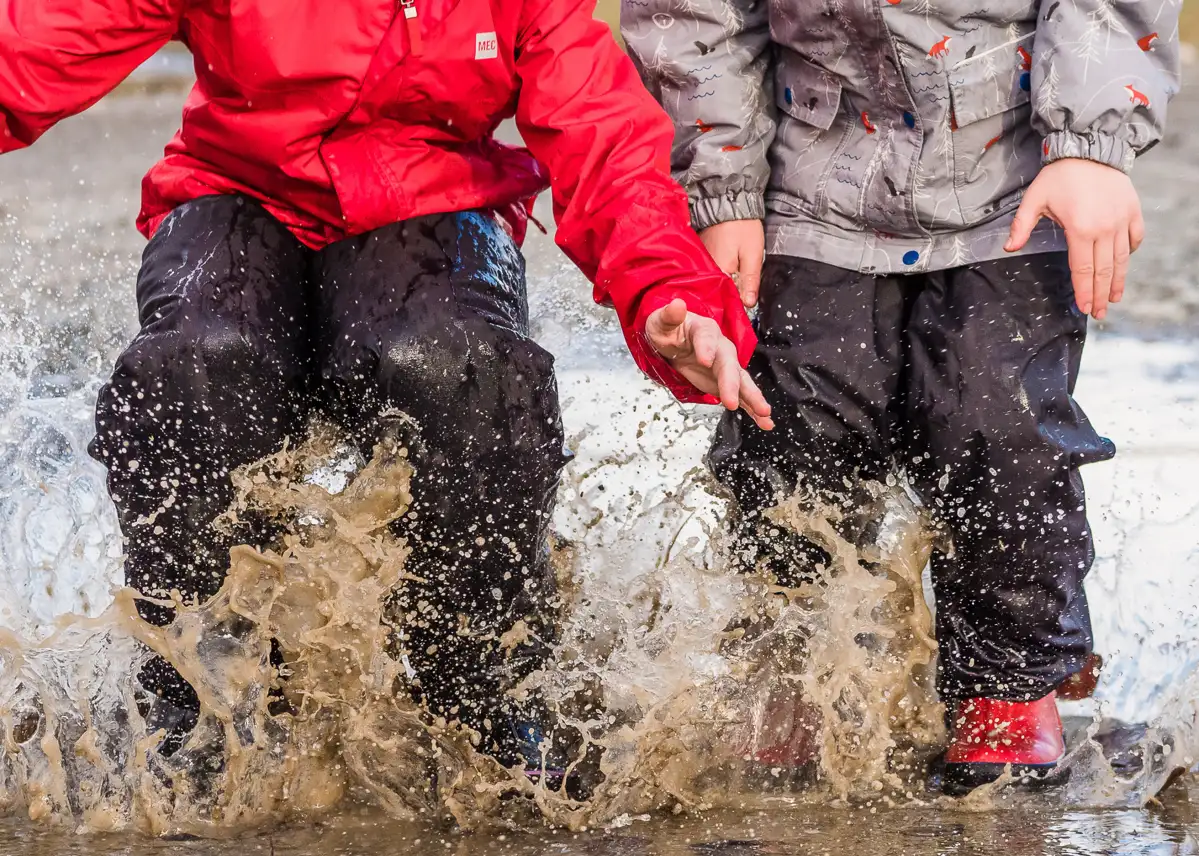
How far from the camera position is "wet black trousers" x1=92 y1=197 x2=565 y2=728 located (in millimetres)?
1695

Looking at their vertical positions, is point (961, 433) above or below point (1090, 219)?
below

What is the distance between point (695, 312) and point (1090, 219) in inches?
19.9

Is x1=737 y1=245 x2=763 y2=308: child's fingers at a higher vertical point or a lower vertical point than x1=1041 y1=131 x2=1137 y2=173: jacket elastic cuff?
lower

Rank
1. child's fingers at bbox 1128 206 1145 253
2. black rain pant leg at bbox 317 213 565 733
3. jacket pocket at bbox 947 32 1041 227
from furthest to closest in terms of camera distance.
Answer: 1. jacket pocket at bbox 947 32 1041 227
2. child's fingers at bbox 1128 206 1145 253
3. black rain pant leg at bbox 317 213 565 733

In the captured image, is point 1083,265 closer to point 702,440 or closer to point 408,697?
point 408,697

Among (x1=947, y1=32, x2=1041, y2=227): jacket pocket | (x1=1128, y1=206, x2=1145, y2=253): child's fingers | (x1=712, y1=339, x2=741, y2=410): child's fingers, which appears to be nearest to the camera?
(x1=712, y1=339, x2=741, y2=410): child's fingers

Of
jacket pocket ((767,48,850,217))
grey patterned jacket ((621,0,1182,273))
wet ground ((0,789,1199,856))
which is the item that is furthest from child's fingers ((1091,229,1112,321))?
wet ground ((0,789,1199,856))

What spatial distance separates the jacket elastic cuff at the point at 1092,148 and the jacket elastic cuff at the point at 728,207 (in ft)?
1.33

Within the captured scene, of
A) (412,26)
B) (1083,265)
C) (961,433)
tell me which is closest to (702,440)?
(961,433)

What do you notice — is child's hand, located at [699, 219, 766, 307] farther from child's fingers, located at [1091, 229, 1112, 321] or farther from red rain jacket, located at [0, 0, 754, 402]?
child's fingers, located at [1091, 229, 1112, 321]

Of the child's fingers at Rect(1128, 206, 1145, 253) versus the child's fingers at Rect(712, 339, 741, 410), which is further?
the child's fingers at Rect(1128, 206, 1145, 253)

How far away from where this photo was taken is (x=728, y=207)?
203 cm

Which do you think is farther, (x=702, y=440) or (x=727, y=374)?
(x=702, y=440)

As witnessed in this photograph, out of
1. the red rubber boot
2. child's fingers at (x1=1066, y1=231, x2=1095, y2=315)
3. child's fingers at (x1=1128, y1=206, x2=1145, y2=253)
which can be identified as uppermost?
child's fingers at (x1=1128, y1=206, x2=1145, y2=253)
